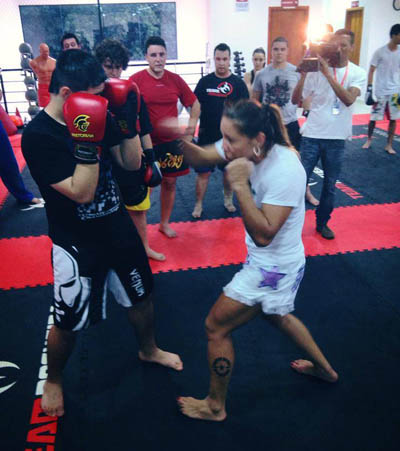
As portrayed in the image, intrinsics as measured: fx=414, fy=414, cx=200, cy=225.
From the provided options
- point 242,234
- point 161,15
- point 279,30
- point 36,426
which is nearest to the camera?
point 36,426

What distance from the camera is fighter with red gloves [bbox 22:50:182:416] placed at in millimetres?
1435

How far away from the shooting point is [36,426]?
1753 mm

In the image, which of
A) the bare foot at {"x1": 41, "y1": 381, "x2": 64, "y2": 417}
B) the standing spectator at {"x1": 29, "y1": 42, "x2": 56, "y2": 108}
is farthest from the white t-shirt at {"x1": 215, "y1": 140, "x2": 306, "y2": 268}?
the standing spectator at {"x1": 29, "y1": 42, "x2": 56, "y2": 108}

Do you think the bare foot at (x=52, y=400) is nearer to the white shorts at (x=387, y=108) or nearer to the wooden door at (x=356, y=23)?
the white shorts at (x=387, y=108)

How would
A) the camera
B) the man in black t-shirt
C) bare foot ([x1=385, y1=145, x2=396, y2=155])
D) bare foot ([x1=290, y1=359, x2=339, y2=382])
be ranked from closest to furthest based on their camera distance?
bare foot ([x1=290, y1=359, x2=339, y2=382]), the camera, the man in black t-shirt, bare foot ([x1=385, y1=145, x2=396, y2=155])

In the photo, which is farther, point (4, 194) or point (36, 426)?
point (4, 194)

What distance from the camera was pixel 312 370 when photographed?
195cm

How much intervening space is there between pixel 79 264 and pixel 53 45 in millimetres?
11272

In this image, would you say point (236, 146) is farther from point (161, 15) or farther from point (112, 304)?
point (161, 15)

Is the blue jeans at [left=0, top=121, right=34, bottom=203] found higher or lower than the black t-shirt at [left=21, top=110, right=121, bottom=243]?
lower

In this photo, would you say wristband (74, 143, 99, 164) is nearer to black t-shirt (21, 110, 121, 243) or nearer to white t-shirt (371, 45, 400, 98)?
black t-shirt (21, 110, 121, 243)

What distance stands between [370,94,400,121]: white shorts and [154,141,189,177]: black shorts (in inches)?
141

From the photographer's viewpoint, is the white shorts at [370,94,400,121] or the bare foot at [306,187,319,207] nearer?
the bare foot at [306,187,319,207]

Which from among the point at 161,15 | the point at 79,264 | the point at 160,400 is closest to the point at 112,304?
the point at 160,400
